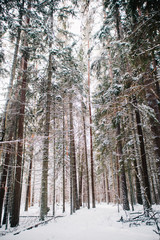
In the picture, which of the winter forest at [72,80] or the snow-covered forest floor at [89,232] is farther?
the winter forest at [72,80]

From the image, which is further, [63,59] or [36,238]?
[63,59]

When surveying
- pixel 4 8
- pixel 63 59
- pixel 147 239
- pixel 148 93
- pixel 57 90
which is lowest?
pixel 147 239

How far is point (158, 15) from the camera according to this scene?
2914 mm

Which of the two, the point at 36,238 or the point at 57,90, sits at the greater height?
the point at 57,90

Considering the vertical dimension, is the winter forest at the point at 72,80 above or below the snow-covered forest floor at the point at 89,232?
above

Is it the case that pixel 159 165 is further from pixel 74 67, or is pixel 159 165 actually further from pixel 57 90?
pixel 74 67

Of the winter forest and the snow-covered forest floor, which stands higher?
the winter forest

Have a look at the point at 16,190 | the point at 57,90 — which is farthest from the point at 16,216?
the point at 57,90

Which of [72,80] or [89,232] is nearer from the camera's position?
[89,232]

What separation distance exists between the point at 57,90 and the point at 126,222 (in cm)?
881

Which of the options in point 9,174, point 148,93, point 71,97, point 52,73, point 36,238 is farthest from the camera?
point 71,97

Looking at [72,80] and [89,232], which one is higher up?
[72,80]

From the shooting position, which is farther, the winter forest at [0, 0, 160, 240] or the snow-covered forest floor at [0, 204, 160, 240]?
the winter forest at [0, 0, 160, 240]

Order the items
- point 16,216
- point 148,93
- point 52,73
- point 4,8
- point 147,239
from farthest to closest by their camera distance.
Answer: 1. point 52,73
2. point 16,216
3. point 148,93
4. point 4,8
5. point 147,239
